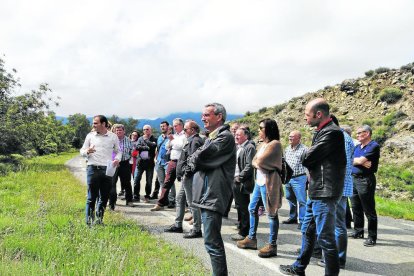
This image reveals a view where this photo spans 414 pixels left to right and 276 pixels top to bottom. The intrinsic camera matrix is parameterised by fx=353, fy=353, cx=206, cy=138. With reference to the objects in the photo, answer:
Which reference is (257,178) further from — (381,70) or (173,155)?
(381,70)

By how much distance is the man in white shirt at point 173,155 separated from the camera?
853 cm

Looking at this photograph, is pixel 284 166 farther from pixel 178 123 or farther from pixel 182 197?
pixel 178 123

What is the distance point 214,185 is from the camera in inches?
153

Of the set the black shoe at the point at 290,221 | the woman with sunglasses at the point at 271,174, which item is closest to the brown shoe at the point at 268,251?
the woman with sunglasses at the point at 271,174

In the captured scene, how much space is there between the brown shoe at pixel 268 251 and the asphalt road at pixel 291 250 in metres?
0.08

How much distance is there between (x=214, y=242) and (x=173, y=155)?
493 cm

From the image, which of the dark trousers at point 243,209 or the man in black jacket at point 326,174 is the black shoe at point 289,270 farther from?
the dark trousers at point 243,209

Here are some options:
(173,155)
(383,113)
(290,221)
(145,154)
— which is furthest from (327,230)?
(383,113)

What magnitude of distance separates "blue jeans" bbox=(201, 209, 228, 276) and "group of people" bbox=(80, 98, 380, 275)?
0.03 feet

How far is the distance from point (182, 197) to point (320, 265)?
293 centimetres

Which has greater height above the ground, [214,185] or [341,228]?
[214,185]

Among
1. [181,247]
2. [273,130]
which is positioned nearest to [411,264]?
[273,130]

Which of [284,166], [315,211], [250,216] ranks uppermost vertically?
[284,166]

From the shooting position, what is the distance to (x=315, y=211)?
414cm
